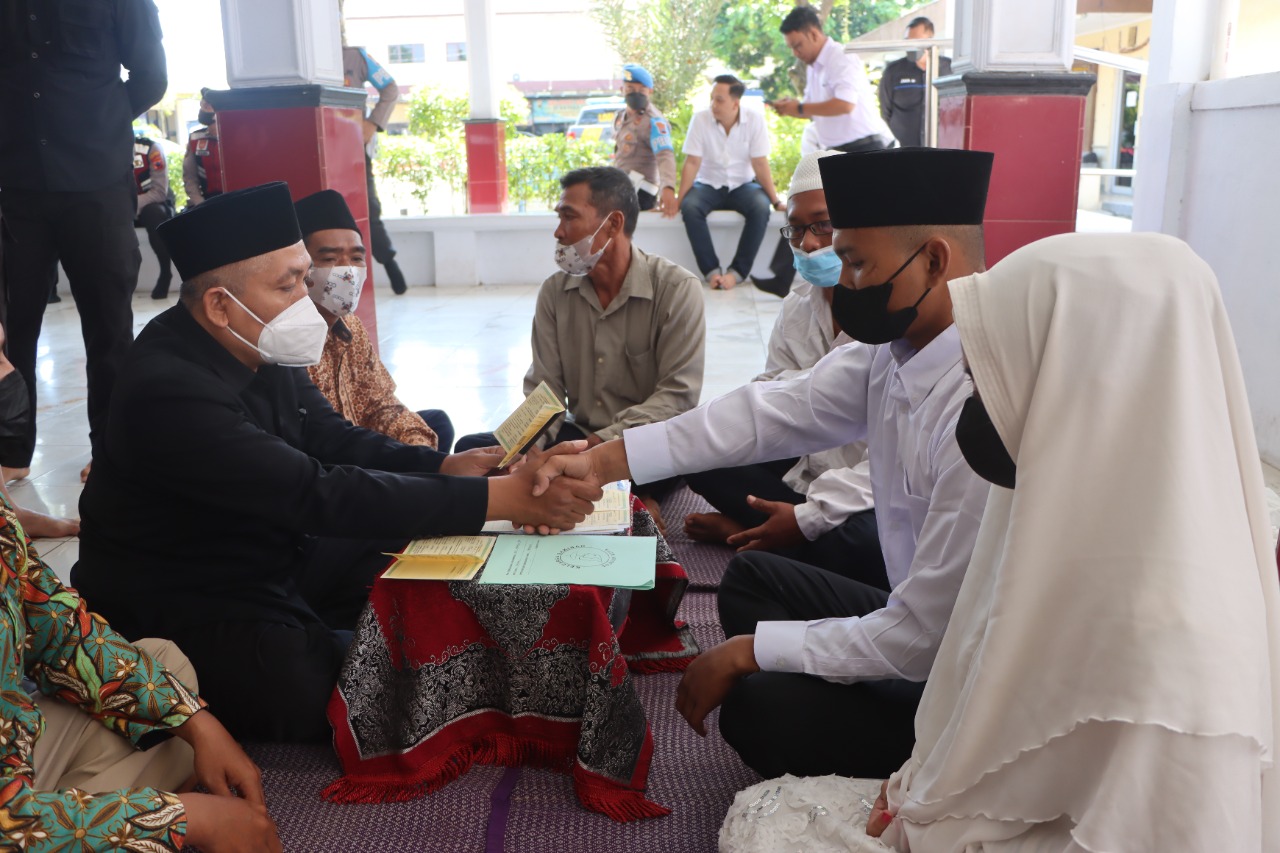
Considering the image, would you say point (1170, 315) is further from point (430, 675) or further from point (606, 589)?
point (430, 675)

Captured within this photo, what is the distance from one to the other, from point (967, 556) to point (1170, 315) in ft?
1.91

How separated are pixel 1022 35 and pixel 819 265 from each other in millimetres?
2421

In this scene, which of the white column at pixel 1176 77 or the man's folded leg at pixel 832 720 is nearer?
the man's folded leg at pixel 832 720

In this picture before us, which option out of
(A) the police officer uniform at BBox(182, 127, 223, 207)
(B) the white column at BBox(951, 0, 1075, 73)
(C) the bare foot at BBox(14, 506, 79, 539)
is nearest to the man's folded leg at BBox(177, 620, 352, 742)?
(C) the bare foot at BBox(14, 506, 79, 539)

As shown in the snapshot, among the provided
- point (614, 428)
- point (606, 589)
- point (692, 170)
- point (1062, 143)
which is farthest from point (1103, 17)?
point (606, 589)

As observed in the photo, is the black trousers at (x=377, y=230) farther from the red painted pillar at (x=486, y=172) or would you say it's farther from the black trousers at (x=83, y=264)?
the black trousers at (x=83, y=264)

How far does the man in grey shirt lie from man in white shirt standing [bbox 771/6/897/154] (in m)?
4.17

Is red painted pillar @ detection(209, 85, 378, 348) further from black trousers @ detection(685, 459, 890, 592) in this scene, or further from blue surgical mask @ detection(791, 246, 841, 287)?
blue surgical mask @ detection(791, 246, 841, 287)

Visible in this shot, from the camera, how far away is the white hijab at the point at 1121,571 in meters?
1.07

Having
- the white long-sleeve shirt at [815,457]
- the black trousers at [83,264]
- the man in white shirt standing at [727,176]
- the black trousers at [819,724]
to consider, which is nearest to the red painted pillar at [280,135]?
the black trousers at [83,264]

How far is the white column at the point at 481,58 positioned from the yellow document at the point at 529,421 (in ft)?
25.7

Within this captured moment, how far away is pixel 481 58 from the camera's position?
953 cm

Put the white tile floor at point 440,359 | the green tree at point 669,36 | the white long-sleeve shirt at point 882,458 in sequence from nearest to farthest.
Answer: the white long-sleeve shirt at point 882,458 → the white tile floor at point 440,359 → the green tree at point 669,36

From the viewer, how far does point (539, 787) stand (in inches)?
84.8
